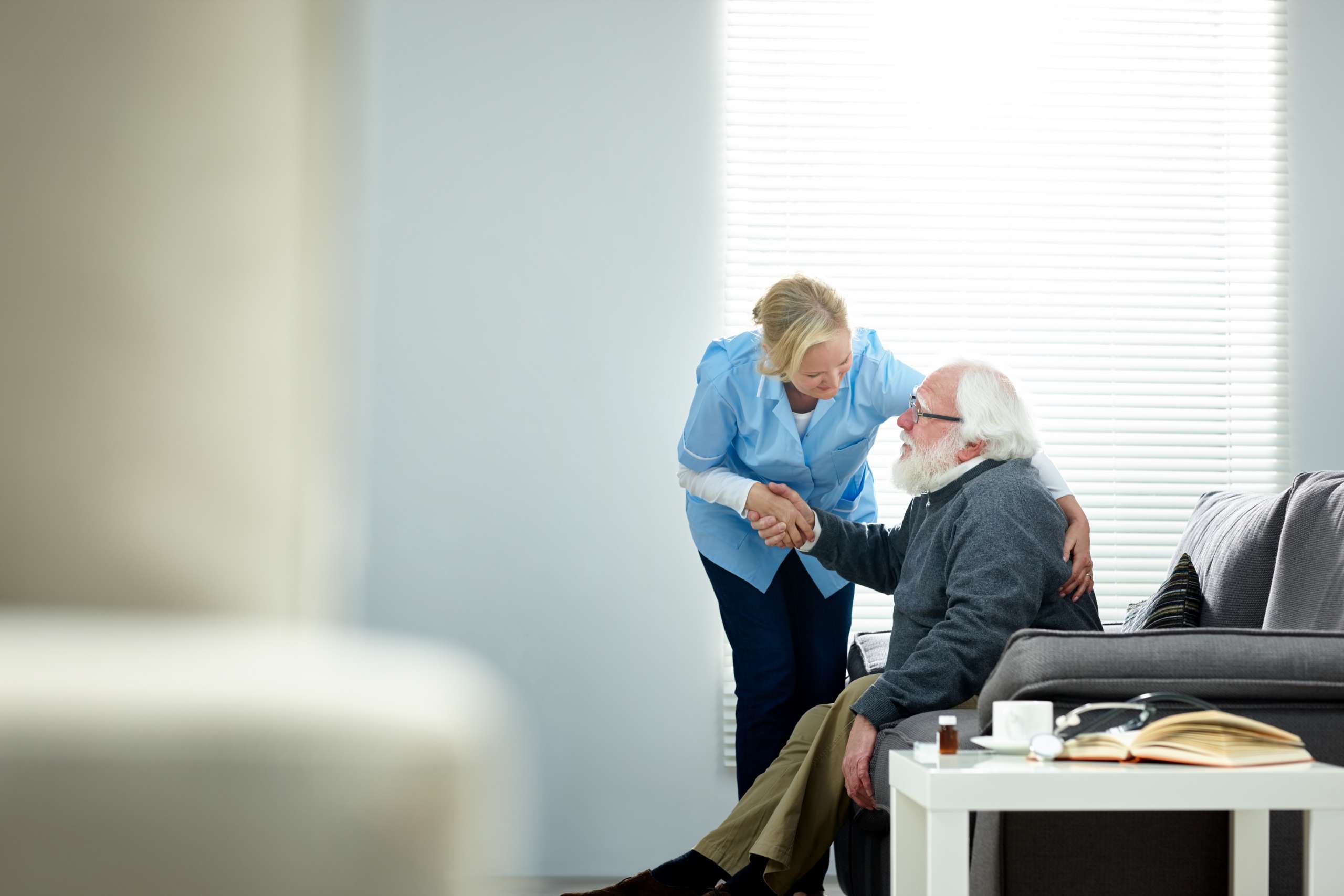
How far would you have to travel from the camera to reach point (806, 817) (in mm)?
2156

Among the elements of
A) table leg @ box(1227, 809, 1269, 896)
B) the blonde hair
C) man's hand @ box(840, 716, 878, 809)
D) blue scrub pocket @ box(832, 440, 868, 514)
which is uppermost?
the blonde hair

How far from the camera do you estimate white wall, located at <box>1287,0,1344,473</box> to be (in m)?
3.62

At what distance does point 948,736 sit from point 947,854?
0.64 ft

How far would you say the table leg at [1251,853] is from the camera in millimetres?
1284

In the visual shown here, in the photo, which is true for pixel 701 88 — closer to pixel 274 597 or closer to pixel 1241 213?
pixel 1241 213

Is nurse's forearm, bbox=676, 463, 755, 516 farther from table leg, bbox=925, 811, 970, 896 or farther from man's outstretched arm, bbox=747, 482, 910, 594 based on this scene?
table leg, bbox=925, 811, 970, 896

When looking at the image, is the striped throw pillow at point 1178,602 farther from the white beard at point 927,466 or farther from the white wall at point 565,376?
the white wall at point 565,376

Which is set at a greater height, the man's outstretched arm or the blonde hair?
the blonde hair

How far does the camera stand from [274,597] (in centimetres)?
13

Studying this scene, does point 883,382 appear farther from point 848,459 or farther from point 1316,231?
point 1316,231

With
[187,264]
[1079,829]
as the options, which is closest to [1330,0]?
[1079,829]

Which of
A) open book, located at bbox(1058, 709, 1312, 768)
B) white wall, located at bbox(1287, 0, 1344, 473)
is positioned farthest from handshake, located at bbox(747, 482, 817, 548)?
white wall, located at bbox(1287, 0, 1344, 473)

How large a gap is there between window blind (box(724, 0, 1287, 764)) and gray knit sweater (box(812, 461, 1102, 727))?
4.41ft

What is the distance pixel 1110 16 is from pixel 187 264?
400 centimetres
